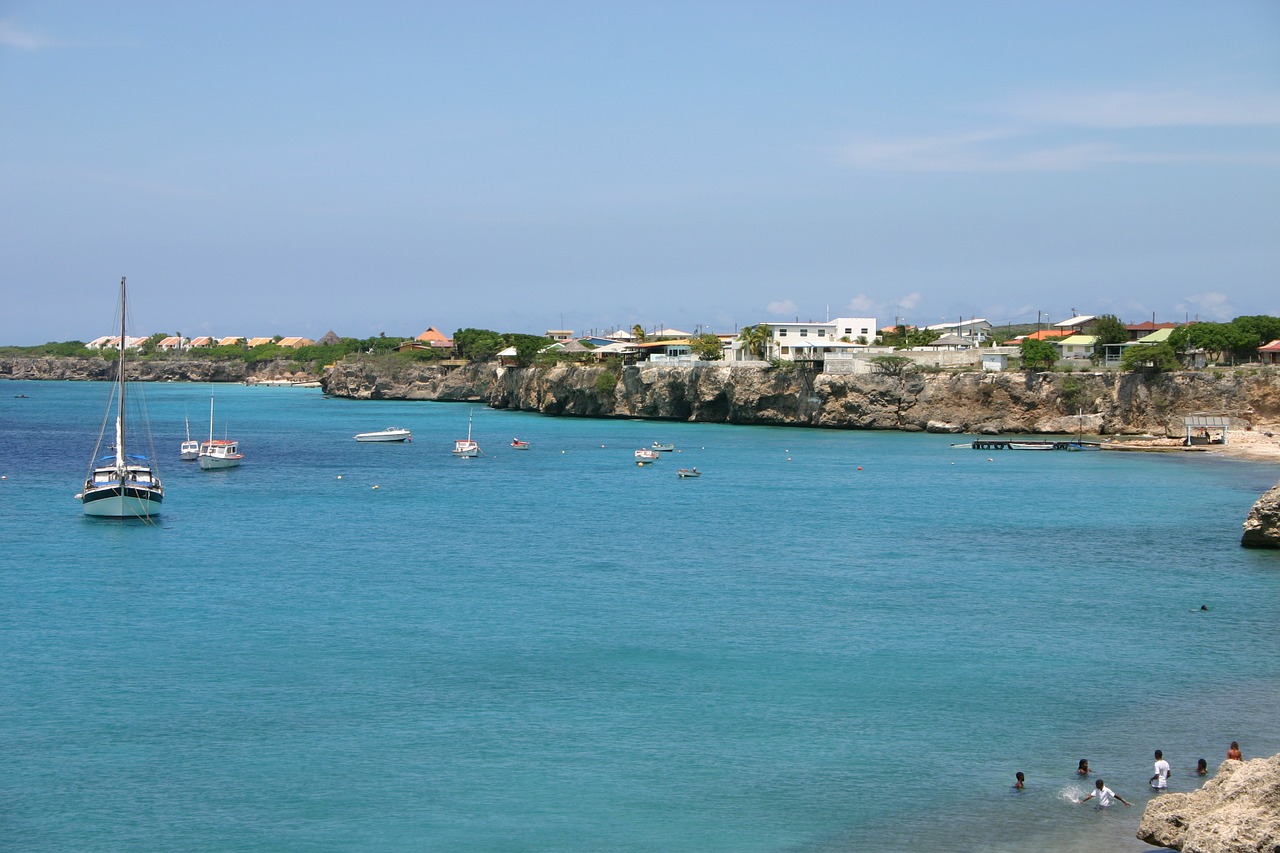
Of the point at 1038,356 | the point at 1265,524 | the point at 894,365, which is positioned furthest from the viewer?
the point at 894,365

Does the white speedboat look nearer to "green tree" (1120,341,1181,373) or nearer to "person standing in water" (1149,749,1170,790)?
"green tree" (1120,341,1181,373)

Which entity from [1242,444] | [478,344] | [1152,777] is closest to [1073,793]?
[1152,777]

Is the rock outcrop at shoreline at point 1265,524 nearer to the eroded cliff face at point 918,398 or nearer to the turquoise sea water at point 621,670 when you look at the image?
the turquoise sea water at point 621,670

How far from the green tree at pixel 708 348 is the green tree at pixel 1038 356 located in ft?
115

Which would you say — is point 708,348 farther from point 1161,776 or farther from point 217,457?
point 1161,776

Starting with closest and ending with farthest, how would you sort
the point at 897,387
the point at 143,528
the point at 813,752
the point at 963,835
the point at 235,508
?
the point at 963,835 → the point at 813,752 → the point at 143,528 → the point at 235,508 → the point at 897,387

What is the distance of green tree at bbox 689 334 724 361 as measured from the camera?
133375 millimetres

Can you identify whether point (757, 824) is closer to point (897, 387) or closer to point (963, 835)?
point (963, 835)

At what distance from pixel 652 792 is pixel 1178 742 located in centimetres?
1169

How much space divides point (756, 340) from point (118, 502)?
82224mm

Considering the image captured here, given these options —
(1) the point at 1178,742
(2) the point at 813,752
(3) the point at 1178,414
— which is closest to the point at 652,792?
(2) the point at 813,752

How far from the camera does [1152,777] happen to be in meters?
23.5

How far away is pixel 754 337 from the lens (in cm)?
12769

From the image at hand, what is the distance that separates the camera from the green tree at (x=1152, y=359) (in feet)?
329
